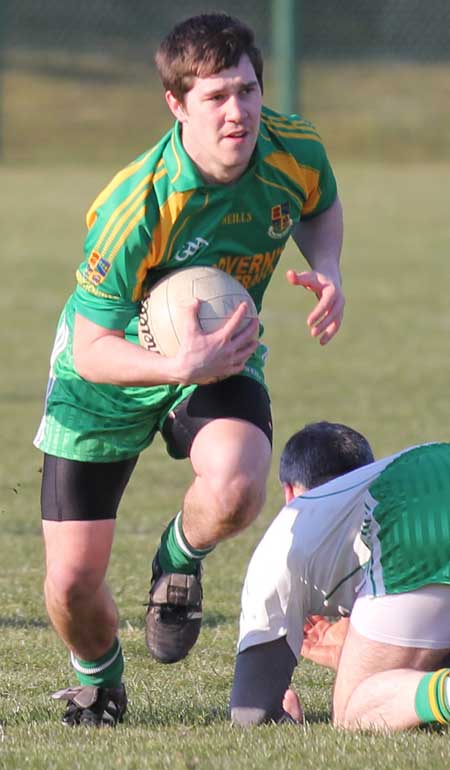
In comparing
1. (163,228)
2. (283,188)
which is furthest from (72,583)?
(283,188)

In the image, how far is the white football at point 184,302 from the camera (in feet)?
16.1

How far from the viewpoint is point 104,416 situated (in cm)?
523

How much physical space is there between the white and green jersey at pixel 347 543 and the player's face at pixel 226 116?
3.55ft

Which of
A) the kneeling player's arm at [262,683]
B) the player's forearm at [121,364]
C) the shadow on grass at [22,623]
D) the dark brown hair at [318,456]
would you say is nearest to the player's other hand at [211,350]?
the player's forearm at [121,364]

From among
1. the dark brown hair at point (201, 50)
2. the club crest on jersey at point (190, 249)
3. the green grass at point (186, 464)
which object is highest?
the dark brown hair at point (201, 50)

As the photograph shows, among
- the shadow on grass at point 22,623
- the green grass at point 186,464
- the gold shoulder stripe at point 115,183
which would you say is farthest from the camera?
the shadow on grass at point 22,623

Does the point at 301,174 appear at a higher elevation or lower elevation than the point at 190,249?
higher

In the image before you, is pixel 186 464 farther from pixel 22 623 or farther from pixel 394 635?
pixel 394 635

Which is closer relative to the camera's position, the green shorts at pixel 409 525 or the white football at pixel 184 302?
the green shorts at pixel 409 525

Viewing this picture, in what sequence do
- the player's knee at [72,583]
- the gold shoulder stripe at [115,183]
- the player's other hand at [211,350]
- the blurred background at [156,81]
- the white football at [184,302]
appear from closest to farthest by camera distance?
the player's other hand at [211,350], the white football at [184,302], the gold shoulder stripe at [115,183], the player's knee at [72,583], the blurred background at [156,81]

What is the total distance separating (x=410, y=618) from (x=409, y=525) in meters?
0.28

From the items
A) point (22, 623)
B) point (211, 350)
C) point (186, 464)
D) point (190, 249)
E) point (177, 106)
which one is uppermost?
point (177, 106)

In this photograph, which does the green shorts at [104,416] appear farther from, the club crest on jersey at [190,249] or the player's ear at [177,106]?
the player's ear at [177,106]

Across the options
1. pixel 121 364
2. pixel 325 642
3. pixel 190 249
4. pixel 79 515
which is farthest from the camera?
pixel 325 642
